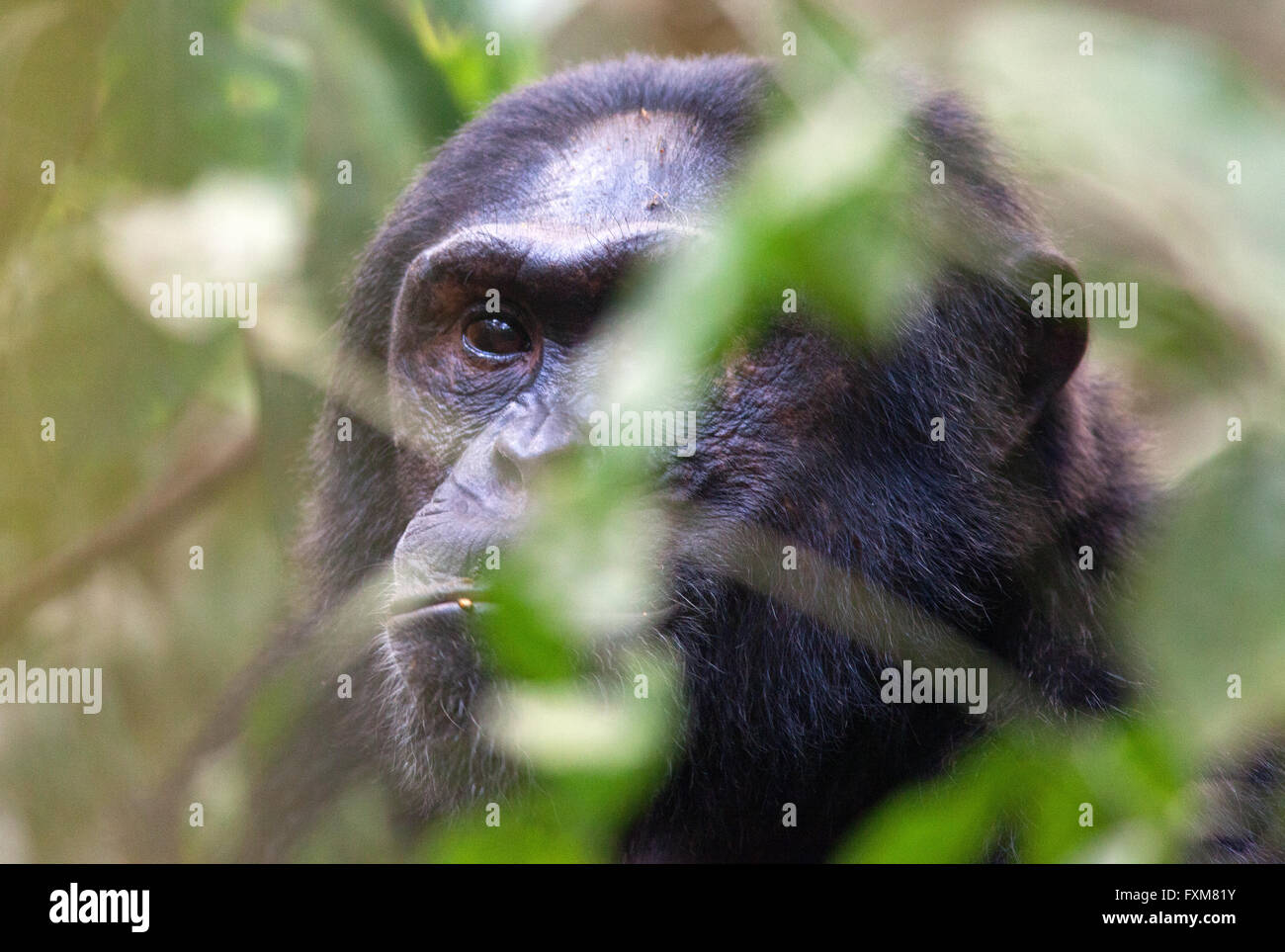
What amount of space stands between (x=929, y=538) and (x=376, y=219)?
2.12 meters

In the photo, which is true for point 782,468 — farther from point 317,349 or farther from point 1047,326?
point 317,349

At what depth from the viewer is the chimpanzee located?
347 centimetres

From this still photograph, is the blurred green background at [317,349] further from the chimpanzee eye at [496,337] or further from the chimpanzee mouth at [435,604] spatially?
the chimpanzee eye at [496,337]

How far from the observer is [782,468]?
3.55 m

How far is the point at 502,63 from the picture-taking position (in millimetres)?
4668

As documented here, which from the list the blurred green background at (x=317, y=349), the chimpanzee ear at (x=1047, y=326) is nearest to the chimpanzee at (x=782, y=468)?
the chimpanzee ear at (x=1047, y=326)

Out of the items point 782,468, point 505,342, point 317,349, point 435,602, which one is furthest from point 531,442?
point 317,349

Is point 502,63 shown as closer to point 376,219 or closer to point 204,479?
point 376,219

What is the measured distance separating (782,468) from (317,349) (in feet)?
5.87

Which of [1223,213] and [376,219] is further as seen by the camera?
[376,219]

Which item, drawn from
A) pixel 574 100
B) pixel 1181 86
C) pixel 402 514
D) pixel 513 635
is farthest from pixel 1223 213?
pixel 513 635

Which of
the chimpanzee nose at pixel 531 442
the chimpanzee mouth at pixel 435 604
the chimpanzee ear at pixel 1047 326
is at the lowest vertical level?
the chimpanzee mouth at pixel 435 604

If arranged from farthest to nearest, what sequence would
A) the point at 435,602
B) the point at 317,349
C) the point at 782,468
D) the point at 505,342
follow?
1. the point at 317,349
2. the point at 505,342
3. the point at 782,468
4. the point at 435,602

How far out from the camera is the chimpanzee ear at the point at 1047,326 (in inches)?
146
